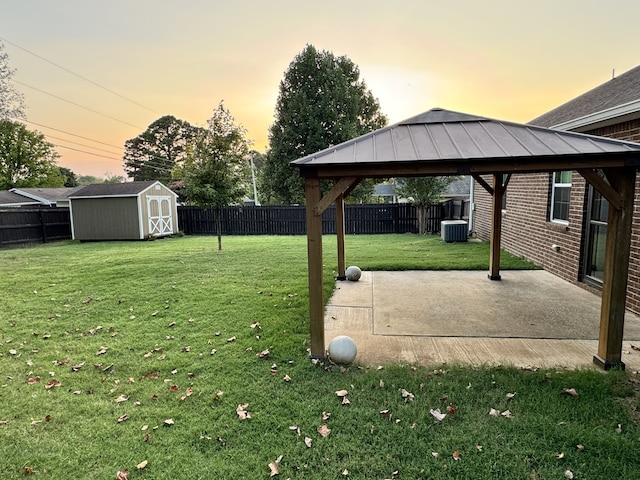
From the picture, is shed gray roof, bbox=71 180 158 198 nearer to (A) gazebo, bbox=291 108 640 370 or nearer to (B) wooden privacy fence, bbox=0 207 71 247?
(B) wooden privacy fence, bbox=0 207 71 247

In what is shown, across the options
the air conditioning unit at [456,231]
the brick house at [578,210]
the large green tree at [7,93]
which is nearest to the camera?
the brick house at [578,210]

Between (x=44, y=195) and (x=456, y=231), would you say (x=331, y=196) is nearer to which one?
(x=456, y=231)

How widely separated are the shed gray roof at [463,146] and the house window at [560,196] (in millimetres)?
3874

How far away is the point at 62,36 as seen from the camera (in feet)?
42.0

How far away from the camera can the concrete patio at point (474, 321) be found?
3.84 meters

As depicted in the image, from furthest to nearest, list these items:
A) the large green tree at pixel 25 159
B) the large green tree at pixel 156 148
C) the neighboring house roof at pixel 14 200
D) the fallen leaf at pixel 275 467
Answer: the large green tree at pixel 156 148 → the large green tree at pixel 25 159 → the neighboring house roof at pixel 14 200 → the fallen leaf at pixel 275 467

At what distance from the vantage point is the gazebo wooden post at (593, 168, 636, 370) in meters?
3.22

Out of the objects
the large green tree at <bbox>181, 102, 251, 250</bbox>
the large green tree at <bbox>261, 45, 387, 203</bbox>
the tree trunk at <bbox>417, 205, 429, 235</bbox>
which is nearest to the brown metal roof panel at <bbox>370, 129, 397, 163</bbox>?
the large green tree at <bbox>181, 102, 251, 250</bbox>

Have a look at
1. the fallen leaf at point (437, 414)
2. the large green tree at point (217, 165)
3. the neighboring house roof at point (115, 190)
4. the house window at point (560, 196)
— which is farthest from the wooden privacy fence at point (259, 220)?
the fallen leaf at point (437, 414)

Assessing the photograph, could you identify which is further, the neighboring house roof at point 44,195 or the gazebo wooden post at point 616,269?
the neighboring house roof at point 44,195

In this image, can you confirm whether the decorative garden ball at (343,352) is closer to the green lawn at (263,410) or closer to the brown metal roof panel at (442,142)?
the green lawn at (263,410)

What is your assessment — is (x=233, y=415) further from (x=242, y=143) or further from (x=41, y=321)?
(x=242, y=143)

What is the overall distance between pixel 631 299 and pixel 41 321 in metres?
8.51

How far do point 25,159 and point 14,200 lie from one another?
668 inches
